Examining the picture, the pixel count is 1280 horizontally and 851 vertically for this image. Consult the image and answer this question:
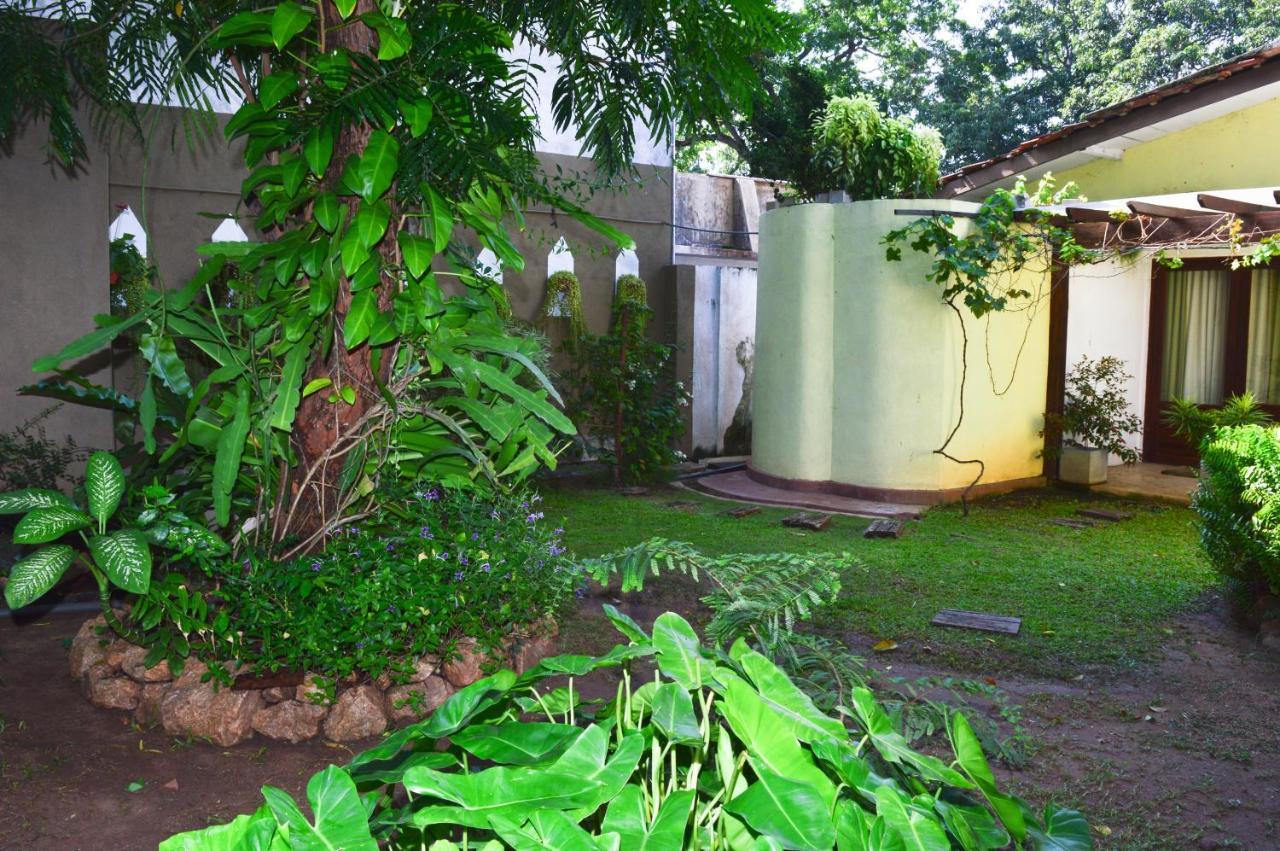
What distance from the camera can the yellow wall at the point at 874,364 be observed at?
9539mm

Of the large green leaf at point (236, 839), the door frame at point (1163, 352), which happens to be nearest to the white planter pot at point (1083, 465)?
the door frame at point (1163, 352)

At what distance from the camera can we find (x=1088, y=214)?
8758 millimetres

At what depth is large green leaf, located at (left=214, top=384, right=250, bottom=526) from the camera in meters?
3.98

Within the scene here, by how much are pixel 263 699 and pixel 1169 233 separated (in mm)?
7630

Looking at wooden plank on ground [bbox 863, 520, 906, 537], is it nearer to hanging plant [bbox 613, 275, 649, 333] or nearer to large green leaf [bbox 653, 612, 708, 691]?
hanging plant [bbox 613, 275, 649, 333]

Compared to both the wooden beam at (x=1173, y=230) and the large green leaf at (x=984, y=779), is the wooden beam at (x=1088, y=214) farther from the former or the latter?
the large green leaf at (x=984, y=779)

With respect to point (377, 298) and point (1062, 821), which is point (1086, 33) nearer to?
point (377, 298)

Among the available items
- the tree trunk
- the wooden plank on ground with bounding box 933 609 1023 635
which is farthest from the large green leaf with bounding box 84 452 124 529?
the wooden plank on ground with bounding box 933 609 1023 635

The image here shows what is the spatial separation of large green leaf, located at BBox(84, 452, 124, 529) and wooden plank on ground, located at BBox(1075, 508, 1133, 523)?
7.63 metres

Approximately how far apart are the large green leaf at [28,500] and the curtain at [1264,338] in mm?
10863

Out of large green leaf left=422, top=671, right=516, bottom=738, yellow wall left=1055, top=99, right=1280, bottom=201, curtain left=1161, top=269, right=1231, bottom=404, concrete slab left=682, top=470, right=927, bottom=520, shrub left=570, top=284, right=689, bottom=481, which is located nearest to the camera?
large green leaf left=422, top=671, right=516, bottom=738

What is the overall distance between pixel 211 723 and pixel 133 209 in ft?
19.7

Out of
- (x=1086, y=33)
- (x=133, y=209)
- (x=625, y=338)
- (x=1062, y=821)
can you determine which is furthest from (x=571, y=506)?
(x=1086, y=33)

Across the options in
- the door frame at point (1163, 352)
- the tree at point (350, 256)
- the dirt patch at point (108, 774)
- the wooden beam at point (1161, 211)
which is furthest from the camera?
the door frame at point (1163, 352)
